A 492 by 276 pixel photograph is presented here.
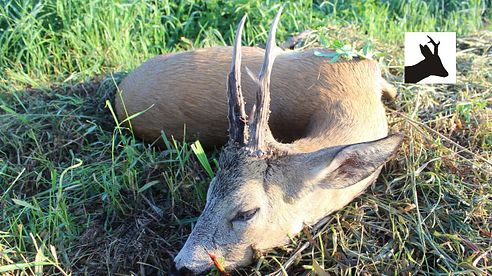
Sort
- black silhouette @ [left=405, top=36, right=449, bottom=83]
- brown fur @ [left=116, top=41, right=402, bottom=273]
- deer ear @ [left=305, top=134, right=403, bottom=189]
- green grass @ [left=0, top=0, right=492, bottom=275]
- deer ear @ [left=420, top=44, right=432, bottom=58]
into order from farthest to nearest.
Result: deer ear @ [left=420, top=44, right=432, bottom=58] < black silhouette @ [left=405, top=36, right=449, bottom=83] < green grass @ [left=0, top=0, right=492, bottom=275] < brown fur @ [left=116, top=41, right=402, bottom=273] < deer ear @ [left=305, top=134, right=403, bottom=189]

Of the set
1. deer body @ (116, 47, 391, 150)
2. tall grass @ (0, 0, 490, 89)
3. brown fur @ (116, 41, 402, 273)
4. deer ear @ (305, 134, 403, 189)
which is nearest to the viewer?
deer ear @ (305, 134, 403, 189)

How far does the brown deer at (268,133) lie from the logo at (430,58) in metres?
0.63

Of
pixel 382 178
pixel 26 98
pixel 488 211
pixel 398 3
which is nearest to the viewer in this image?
pixel 488 211

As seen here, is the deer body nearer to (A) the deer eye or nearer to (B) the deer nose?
(A) the deer eye

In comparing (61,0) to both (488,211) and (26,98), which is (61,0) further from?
(488,211)

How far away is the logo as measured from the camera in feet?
15.6

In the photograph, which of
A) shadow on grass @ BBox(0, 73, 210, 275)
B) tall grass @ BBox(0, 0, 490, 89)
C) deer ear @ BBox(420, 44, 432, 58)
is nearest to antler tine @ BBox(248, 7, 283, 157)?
shadow on grass @ BBox(0, 73, 210, 275)

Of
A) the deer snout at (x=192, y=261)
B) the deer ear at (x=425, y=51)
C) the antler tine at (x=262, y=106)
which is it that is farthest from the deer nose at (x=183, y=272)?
the deer ear at (x=425, y=51)

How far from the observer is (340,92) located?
3.99 meters

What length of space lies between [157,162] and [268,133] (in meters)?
1.11

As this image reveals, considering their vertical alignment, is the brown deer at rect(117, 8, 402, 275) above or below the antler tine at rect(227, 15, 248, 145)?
below

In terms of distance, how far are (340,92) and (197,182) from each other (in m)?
1.09

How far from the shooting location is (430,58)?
16.0ft

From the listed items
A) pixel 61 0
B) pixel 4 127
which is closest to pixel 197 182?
pixel 4 127
